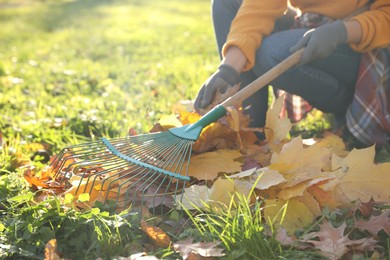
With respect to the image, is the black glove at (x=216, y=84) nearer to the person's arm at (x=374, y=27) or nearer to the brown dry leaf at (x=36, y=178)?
the person's arm at (x=374, y=27)

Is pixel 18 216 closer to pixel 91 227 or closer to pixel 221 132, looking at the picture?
pixel 91 227

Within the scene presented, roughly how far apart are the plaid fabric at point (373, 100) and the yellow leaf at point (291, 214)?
3.02ft

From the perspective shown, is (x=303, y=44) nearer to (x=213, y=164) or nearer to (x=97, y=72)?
(x=213, y=164)

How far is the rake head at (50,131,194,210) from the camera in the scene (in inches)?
72.5

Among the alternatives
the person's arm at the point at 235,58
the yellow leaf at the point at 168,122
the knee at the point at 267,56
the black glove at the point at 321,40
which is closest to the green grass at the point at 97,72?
the yellow leaf at the point at 168,122

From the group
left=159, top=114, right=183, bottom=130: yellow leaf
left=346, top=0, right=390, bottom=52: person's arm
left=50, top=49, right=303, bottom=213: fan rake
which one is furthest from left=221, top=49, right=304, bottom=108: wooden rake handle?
left=346, top=0, right=390, bottom=52: person's arm

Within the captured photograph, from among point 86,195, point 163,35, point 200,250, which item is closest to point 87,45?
point 163,35

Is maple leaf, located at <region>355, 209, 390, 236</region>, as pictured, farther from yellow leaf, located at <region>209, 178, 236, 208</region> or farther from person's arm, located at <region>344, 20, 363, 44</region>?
person's arm, located at <region>344, 20, 363, 44</region>

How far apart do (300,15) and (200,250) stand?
4.92 ft

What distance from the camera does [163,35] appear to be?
6449mm

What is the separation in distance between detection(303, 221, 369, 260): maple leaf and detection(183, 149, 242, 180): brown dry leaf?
1.49ft

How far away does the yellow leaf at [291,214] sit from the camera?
64.6 inches

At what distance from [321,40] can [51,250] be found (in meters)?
1.30

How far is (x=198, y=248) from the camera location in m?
1.47
